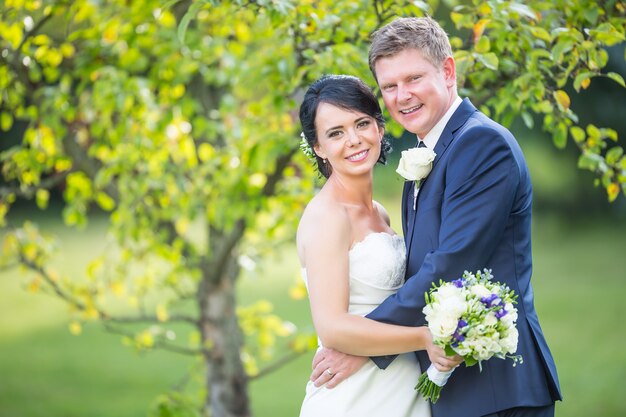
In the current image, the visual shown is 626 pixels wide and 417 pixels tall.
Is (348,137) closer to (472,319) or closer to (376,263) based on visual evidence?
(376,263)

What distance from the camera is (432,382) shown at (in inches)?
105

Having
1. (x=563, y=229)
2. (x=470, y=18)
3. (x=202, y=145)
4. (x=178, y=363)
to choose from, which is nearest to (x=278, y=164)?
(x=202, y=145)

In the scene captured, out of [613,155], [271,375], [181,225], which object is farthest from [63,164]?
[271,375]

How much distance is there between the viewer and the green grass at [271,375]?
8117mm

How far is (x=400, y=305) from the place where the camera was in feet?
8.68

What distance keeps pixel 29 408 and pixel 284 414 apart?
2.60m

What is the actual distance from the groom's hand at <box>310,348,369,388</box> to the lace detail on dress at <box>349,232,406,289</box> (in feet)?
0.88

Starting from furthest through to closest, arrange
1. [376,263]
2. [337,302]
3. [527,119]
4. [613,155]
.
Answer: [527,119] → [613,155] → [376,263] → [337,302]

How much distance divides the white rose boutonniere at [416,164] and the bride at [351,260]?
0.76 feet

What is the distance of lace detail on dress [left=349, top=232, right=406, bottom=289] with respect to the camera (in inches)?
113

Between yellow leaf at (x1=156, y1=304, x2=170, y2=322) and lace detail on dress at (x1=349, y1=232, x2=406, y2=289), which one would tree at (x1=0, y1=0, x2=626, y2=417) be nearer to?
yellow leaf at (x1=156, y1=304, x2=170, y2=322)

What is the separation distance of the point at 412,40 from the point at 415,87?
0.16m

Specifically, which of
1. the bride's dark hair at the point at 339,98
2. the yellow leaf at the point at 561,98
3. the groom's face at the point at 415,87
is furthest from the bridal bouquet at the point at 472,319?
the yellow leaf at the point at 561,98

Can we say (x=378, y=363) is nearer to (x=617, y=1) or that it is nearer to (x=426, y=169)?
(x=426, y=169)
